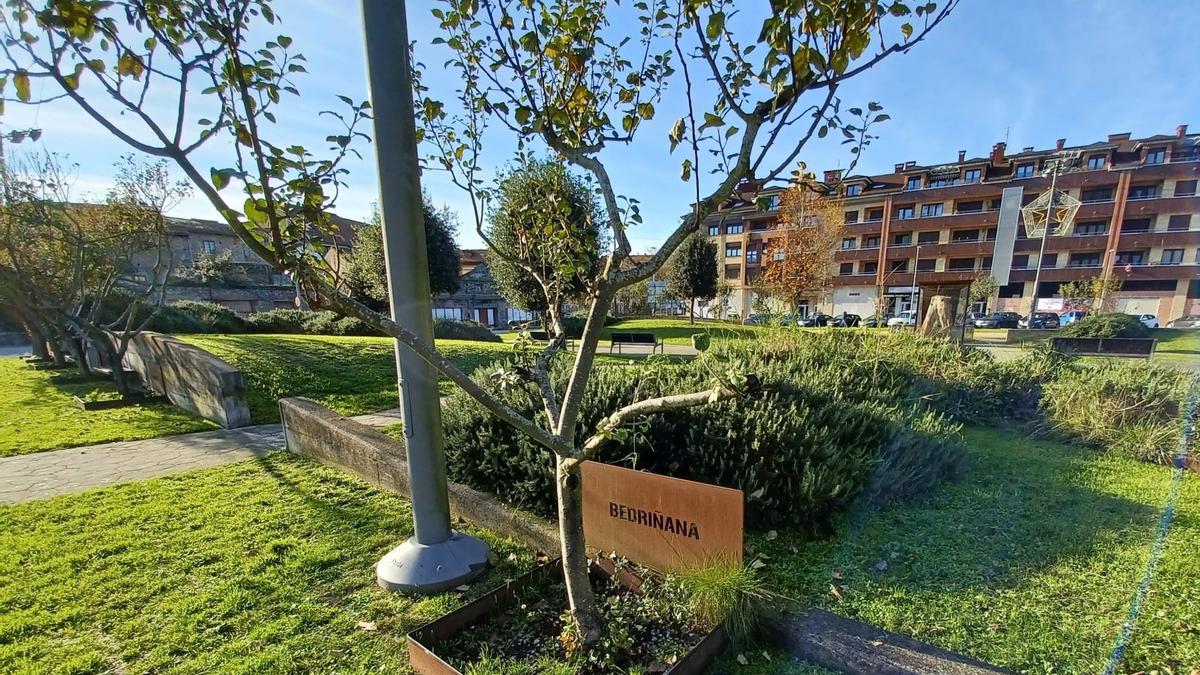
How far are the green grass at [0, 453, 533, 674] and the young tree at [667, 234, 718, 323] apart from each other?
81.6 ft

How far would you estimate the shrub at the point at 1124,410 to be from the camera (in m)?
4.27

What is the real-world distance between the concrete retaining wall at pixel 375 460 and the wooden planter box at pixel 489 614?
0.36 metres

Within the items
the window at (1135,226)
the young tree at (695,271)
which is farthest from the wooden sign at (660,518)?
the window at (1135,226)

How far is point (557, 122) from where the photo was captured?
190 centimetres

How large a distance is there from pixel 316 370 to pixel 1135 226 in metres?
52.6

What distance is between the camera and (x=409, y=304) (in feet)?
7.93

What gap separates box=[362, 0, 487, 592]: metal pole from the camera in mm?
2260

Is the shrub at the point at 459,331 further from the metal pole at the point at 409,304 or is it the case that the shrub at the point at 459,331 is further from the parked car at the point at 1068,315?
the parked car at the point at 1068,315

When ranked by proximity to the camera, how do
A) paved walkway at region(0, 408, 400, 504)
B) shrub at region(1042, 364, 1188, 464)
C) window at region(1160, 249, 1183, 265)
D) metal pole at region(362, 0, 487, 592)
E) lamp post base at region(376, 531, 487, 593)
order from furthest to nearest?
window at region(1160, 249, 1183, 265)
paved walkway at region(0, 408, 400, 504)
shrub at region(1042, 364, 1188, 464)
lamp post base at region(376, 531, 487, 593)
metal pole at region(362, 0, 487, 592)

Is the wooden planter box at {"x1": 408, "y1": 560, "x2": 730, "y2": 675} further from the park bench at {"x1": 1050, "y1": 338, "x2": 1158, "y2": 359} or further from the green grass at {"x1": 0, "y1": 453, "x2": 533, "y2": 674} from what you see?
the park bench at {"x1": 1050, "y1": 338, "x2": 1158, "y2": 359}

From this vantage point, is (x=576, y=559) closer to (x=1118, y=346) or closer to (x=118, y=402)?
(x=118, y=402)

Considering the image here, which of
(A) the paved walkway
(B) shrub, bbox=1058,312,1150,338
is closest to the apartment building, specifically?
(B) shrub, bbox=1058,312,1150,338

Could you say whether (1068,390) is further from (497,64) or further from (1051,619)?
(497,64)

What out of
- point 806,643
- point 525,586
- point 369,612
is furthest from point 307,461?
point 806,643
